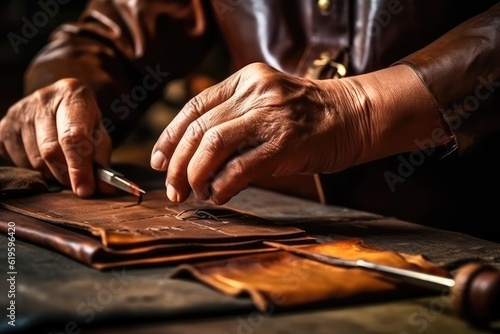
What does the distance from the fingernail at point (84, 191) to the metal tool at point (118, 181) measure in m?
0.04

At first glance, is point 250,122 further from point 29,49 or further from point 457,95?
point 29,49

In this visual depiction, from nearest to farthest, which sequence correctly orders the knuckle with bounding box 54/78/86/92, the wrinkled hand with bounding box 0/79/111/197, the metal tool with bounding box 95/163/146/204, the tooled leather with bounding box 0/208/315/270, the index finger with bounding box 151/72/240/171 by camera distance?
the tooled leather with bounding box 0/208/315/270 < the index finger with bounding box 151/72/240/171 < the metal tool with bounding box 95/163/146/204 < the wrinkled hand with bounding box 0/79/111/197 < the knuckle with bounding box 54/78/86/92

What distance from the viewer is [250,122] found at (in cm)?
118

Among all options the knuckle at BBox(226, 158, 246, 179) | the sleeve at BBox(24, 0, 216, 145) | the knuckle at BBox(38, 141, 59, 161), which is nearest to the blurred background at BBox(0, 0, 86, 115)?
the sleeve at BBox(24, 0, 216, 145)

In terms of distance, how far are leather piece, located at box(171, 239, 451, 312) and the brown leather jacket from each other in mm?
422

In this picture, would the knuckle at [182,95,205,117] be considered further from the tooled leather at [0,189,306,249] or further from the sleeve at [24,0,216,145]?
the sleeve at [24,0,216,145]

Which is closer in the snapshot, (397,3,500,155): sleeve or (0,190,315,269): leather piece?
(0,190,315,269): leather piece

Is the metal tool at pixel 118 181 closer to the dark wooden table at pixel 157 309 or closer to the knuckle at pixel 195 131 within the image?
the knuckle at pixel 195 131

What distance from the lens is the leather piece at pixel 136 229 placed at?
98 cm

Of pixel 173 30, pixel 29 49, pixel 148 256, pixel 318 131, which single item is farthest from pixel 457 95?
pixel 29 49

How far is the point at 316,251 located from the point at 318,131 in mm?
268

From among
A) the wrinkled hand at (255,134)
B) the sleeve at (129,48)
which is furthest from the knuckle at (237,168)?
the sleeve at (129,48)

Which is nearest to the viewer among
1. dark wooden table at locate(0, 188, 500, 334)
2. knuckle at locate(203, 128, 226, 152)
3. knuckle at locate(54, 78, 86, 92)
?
dark wooden table at locate(0, 188, 500, 334)

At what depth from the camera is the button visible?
1659 mm
